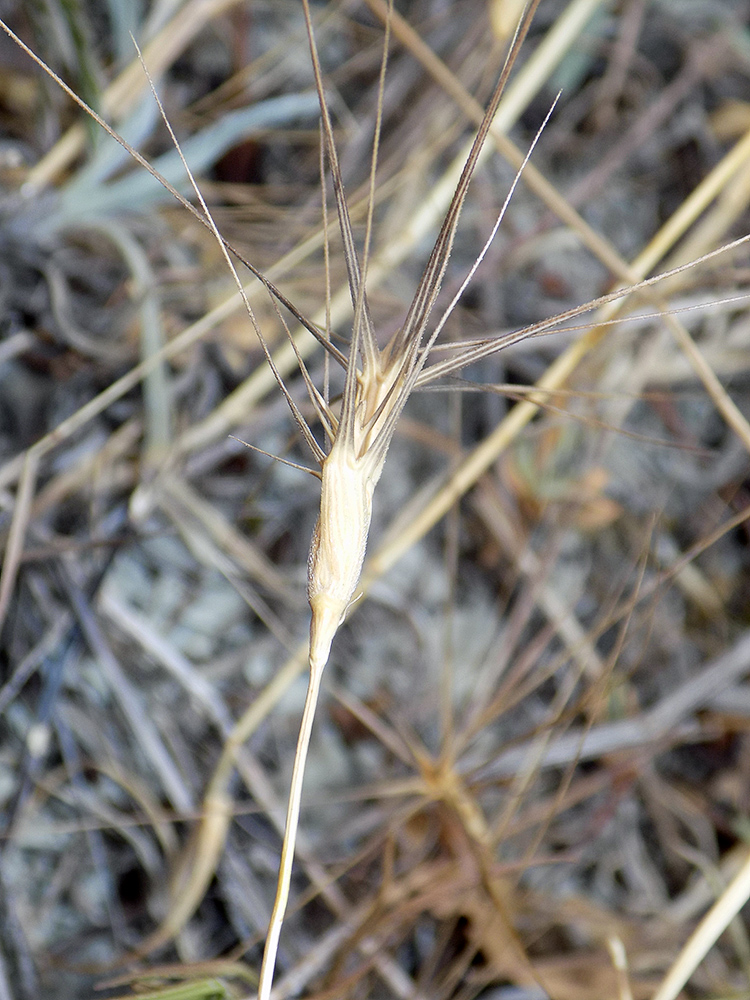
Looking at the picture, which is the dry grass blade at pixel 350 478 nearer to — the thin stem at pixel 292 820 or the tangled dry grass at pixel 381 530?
the thin stem at pixel 292 820

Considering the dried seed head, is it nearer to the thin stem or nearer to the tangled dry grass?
the thin stem

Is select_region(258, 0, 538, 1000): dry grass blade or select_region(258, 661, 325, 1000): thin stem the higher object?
select_region(258, 0, 538, 1000): dry grass blade

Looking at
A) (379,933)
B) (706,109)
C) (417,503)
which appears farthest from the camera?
(706,109)

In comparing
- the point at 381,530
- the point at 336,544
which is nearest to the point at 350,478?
the point at 336,544

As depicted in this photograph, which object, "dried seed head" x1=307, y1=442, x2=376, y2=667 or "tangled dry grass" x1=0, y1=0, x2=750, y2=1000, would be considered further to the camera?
"tangled dry grass" x1=0, y1=0, x2=750, y2=1000

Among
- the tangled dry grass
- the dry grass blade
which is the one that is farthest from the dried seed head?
the tangled dry grass

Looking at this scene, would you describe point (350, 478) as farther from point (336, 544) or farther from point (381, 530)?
point (381, 530)

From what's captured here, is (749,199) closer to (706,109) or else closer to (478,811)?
(706,109)

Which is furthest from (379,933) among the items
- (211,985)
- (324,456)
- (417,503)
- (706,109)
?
(706,109)
